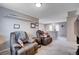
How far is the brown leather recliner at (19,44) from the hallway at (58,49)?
0.56ft

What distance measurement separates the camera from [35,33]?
1.89 metres

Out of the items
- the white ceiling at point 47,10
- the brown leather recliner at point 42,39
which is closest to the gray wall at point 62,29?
the white ceiling at point 47,10

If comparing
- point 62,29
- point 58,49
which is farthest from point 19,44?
point 62,29

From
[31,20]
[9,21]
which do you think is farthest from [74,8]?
[9,21]

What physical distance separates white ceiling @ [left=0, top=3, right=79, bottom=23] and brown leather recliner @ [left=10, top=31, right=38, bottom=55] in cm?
47

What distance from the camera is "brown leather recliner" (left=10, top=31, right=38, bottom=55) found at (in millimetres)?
1747

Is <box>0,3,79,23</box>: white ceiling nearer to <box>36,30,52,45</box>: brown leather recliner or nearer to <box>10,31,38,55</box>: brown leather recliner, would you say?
<box>36,30,52,45</box>: brown leather recliner

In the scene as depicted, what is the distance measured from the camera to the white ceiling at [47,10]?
5.82ft

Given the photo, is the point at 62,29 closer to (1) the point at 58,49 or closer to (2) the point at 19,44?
(1) the point at 58,49

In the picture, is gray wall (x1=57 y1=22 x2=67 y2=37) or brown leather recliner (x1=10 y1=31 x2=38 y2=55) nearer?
brown leather recliner (x1=10 y1=31 x2=38 y2=55)

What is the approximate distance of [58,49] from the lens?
1838mm

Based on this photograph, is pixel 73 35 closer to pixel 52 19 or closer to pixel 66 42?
pixel 66 42

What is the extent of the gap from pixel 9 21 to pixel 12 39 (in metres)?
0.36

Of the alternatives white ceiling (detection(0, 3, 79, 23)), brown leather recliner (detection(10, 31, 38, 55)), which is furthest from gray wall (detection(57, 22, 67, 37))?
brown leather recliner (detection(10, 31, 38, 55))
